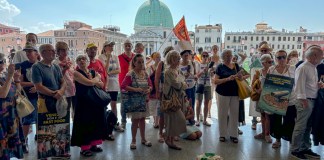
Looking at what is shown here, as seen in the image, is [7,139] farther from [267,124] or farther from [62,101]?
[267,124]

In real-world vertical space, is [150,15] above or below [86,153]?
above

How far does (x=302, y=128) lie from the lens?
→ 3592 mm

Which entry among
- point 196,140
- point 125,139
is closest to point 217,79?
point 196,140

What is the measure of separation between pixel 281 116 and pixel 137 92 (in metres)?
2.28

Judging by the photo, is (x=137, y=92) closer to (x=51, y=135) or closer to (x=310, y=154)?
(x=51, y=135)

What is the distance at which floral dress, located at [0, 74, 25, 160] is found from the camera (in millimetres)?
2691

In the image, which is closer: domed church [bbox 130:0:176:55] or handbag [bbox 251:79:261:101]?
handbag [bbox 251:79:261:101]

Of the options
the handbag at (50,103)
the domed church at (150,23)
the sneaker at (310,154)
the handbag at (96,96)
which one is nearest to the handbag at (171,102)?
the handbag at (96,96)

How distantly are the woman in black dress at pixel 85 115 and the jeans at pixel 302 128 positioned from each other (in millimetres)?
2730

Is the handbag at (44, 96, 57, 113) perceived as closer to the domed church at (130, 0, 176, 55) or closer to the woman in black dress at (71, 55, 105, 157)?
the woman in black dress at (71, 55, 105, 157)

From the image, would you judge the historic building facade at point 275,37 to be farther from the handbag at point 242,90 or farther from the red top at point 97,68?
the red top at point 97,68

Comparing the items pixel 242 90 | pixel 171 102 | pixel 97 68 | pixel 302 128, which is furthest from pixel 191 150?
pixel 97 68

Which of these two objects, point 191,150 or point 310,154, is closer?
point 310,154

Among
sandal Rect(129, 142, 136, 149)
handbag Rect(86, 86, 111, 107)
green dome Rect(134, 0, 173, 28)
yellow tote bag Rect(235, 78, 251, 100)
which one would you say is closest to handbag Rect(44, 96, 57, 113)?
handbag Rect(86, 86, 111, 107)
